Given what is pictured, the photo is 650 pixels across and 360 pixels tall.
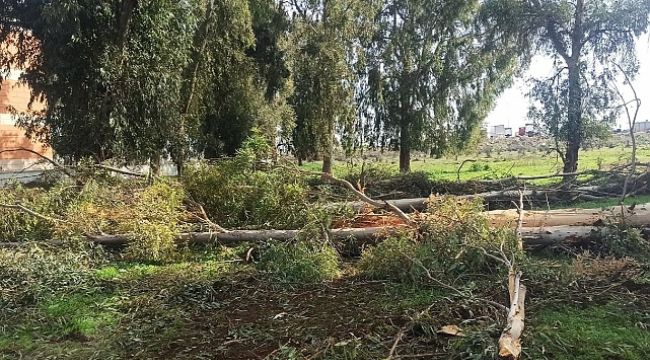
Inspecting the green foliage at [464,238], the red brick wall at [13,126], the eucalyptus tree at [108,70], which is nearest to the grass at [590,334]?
the green foliage at [464,238]

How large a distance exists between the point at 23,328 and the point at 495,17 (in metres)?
13.4

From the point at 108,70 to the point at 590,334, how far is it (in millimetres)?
9667

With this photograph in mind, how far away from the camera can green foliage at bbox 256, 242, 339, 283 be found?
5562mm

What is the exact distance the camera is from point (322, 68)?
54.7 feet

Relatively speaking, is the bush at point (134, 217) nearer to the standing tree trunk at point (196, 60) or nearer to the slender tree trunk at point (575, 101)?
the standing tree trunk at point (196, 60)

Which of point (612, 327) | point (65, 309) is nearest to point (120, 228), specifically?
point (65, 309)

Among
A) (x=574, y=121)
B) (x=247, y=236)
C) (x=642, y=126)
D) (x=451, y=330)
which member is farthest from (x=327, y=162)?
(x=451, y=330)

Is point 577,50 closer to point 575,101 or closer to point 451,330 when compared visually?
point 575,101

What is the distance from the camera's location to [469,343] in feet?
10.9

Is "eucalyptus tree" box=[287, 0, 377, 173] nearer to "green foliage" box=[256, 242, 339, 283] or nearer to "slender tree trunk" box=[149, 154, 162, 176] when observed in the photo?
"slender tree trunk" box=[149, 154, 162, 176]

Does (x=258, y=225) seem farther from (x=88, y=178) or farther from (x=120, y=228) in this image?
(x=88, y=178)

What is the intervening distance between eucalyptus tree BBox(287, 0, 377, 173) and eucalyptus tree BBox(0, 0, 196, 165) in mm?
5276

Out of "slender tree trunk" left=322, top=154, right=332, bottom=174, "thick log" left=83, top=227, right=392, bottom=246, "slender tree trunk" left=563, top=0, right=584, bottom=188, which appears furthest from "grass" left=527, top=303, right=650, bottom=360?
"slender tree trunk" left=322, top=154, right=332, bottom=174

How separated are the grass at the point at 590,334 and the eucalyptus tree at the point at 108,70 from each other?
883 centimetres
